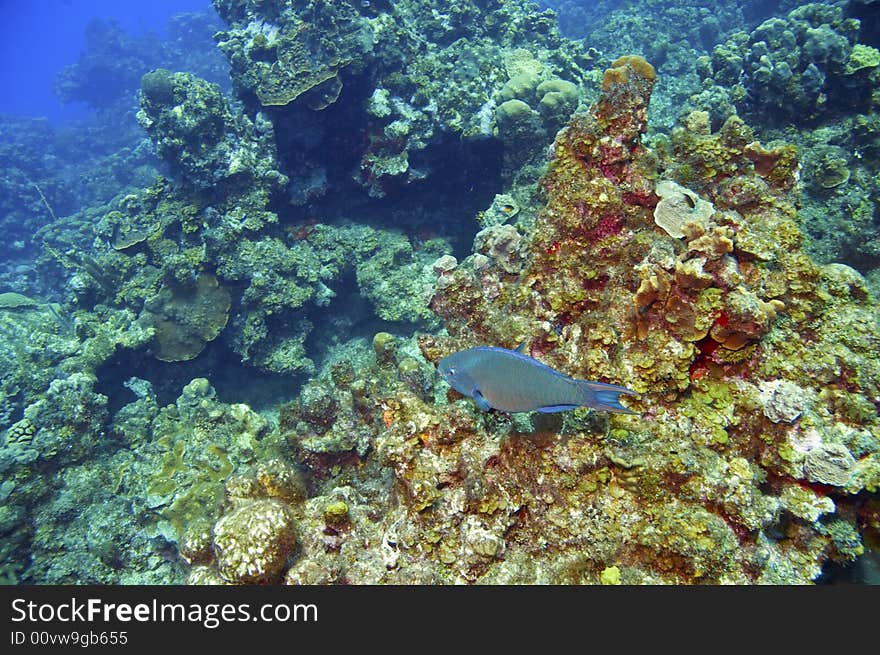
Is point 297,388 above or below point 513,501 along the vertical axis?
below

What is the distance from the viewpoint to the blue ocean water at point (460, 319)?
3053 millimetres

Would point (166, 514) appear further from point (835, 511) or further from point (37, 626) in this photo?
point (835, 511)

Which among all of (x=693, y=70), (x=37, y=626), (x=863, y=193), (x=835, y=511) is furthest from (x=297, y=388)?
(x=693, y=70)

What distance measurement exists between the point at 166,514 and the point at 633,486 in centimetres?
688

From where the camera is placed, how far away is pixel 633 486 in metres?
2.97

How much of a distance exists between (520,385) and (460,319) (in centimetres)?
238

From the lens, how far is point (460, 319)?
4727mm

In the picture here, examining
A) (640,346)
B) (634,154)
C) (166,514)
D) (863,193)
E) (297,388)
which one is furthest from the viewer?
(297,388)

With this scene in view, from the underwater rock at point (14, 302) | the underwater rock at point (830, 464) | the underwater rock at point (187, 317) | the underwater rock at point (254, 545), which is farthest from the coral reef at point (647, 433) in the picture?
the underwater rock at point (14, 302)

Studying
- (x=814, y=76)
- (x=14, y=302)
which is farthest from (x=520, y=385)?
(x=14, y=302)

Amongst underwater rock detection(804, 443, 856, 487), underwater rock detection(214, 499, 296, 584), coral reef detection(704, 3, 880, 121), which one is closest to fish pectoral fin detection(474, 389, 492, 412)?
underwater rock detection(214, 499, 296, 584)

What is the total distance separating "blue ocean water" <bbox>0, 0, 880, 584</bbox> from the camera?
10.0ft

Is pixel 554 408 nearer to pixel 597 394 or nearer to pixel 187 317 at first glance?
pixel 597 394

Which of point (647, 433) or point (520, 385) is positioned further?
point (647, 433)
